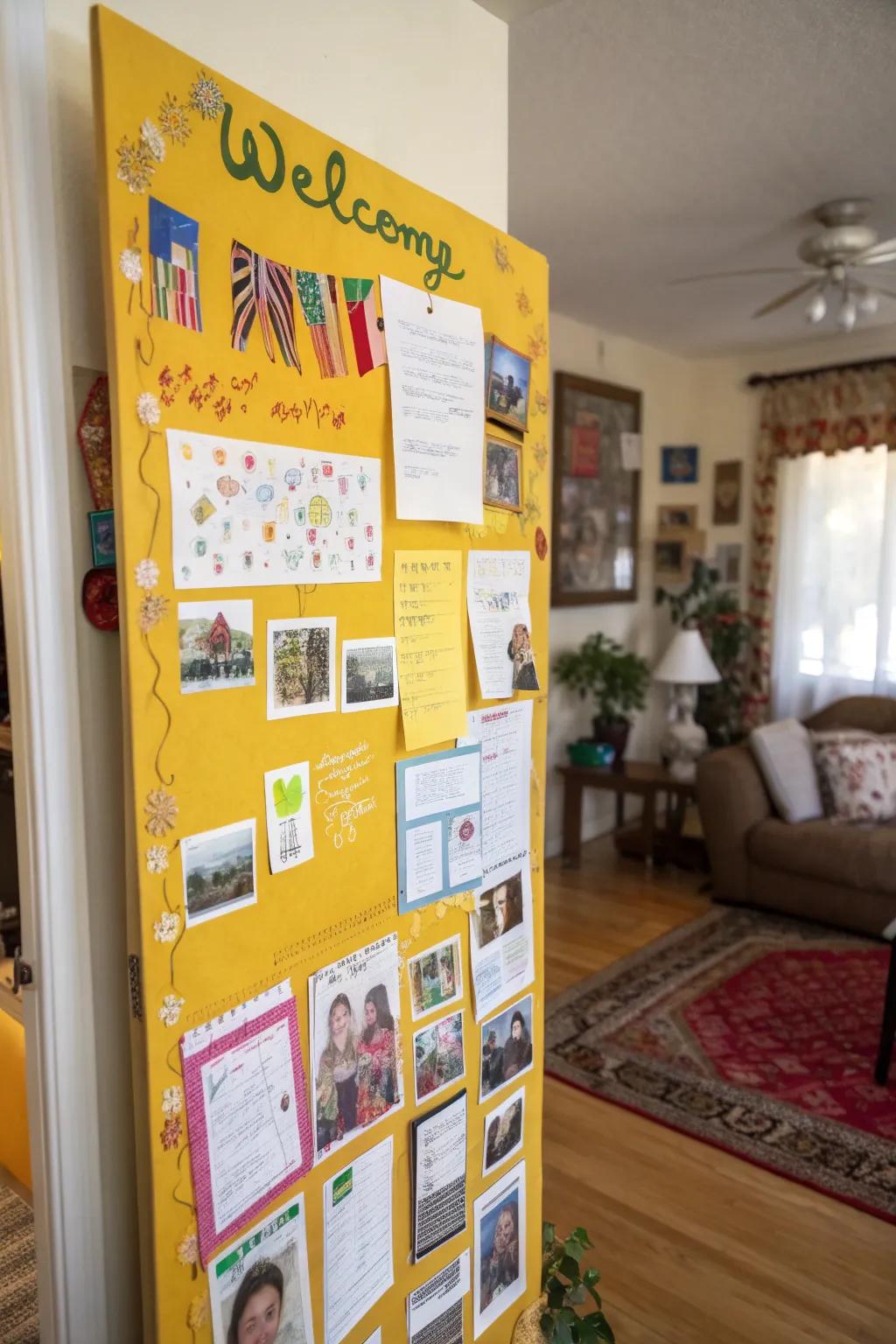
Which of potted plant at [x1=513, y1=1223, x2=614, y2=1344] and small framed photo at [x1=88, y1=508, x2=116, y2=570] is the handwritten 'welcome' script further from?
potted plant at [x1=513, y1=1223, x2=614, y2=1344]

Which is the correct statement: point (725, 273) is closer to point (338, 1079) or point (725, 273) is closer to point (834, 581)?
point (834, 581)

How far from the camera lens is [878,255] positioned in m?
2.83

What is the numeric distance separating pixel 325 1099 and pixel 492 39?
1.60 m

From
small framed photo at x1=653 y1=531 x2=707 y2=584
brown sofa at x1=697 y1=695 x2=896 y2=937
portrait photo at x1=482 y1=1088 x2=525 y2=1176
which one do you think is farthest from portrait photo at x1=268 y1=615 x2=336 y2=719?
small framed photo at x1=653 y1=531 x2=707 y2=584

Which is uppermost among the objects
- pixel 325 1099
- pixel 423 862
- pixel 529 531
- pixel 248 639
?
pixel 529 531

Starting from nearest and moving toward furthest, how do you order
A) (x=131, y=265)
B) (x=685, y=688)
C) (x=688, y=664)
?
(x=131, y=265)
(x=688, y=664)
(x=685, y=688)

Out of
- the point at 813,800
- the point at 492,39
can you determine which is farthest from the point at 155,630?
the point at 813,800

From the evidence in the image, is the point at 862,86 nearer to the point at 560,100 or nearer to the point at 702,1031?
the point at 560,100

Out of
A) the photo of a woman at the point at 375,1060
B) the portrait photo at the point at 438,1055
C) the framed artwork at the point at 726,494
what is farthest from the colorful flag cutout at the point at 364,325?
the framed artwork at the point at 726,494

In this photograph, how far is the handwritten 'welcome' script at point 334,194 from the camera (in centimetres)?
97

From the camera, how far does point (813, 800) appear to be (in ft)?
12.7

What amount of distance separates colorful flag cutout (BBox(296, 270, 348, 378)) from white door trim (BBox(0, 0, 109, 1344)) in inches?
11.1

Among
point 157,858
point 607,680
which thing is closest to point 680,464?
point 607,680

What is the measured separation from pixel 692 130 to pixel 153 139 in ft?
6.55
